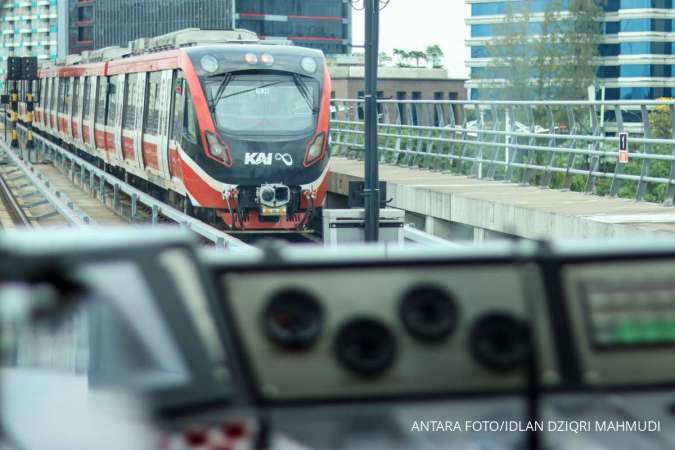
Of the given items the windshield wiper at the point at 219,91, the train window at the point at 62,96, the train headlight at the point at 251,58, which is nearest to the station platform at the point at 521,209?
the train headlight at the point at 251,58

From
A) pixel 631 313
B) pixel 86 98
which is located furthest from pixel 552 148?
pixel 86 98

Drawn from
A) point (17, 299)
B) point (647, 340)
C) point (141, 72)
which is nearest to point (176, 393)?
point (17, 299)

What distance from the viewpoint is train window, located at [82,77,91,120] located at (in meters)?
35.9

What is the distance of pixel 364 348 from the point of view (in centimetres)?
393

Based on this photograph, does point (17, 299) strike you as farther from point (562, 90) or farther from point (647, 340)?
point (562, 90)

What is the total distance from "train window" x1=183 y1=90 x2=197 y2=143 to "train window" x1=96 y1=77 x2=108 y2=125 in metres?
10.9

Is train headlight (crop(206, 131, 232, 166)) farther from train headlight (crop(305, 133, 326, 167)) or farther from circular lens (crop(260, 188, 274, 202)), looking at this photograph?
train headlight (crop(305, 133, 326, 167))

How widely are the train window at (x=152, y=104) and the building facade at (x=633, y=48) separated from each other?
Answer: 9472 centimetres

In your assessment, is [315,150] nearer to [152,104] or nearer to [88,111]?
[152,104]

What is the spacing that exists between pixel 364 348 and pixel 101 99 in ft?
97.3

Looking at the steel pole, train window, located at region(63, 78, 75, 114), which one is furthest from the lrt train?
train window, located at region(63, 78, 75, 114)

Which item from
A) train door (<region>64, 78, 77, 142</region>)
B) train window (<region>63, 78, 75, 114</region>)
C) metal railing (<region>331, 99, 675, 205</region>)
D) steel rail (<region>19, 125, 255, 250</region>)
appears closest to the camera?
steel rail (<region>19, 125, 255, 250</region>)

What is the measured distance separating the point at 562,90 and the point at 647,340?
112188 mm

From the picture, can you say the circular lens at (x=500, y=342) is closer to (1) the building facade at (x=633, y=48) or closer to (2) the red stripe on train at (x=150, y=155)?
(2) the red stripe on train at (x=150, y=155)
